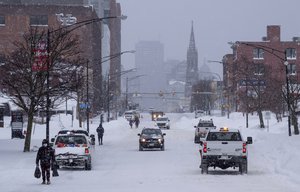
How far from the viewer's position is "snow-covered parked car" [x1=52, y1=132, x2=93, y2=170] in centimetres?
3044

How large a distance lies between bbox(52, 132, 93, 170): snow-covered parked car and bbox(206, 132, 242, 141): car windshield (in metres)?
5.18

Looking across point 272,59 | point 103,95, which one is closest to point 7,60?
point 103,95

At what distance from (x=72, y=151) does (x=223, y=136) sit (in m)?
6.20

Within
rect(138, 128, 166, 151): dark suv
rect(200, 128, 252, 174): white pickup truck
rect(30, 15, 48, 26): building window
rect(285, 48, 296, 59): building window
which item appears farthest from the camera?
rect(30, 15, 48, 26): building window

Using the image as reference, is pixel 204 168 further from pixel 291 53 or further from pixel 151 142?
pixel 291 53

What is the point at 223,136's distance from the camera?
97.0 ft

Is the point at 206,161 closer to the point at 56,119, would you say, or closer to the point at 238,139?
the point at 238,139

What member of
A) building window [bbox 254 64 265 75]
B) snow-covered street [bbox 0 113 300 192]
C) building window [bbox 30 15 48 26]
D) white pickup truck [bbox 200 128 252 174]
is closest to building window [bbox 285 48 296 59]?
building window [bbox 254 64 265 75]

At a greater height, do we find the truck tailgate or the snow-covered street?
the truck tailgate

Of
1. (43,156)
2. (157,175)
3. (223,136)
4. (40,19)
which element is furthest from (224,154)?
(40,19)

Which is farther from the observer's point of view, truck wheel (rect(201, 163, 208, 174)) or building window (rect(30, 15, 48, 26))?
building window (rect(30, 15, 48, 26))

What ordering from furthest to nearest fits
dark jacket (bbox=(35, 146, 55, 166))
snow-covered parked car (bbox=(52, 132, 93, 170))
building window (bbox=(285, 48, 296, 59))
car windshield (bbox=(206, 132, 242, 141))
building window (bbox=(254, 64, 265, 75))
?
building window (bbox=(285, 48, 296, 59)) → building window (bbox=(254, 64, 265, 75)) → snow-covered parked car (bbox=(52, 132, 93, 170)) → car windshield (bbox=(206, 132, 242, 141)) → dark jacket (bbox=(35, 146, 55, 166))

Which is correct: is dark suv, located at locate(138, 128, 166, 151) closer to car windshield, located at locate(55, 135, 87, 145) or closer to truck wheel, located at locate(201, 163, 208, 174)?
car windshield, located at locate(55, 135, 87, 145)

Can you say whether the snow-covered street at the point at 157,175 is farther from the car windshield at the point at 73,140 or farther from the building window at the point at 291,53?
the building window at the point at 291,53
